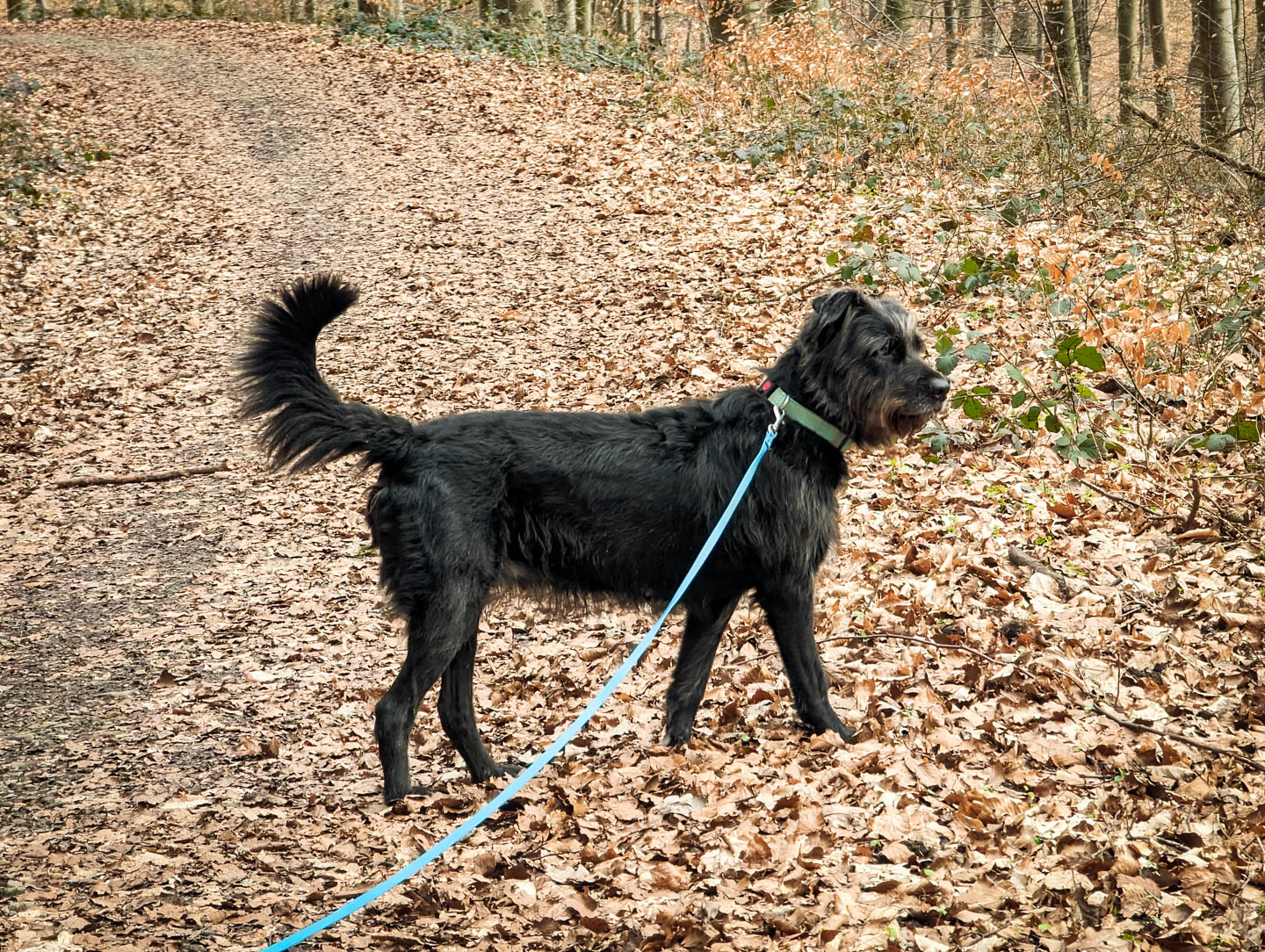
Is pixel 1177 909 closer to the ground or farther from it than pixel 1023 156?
closer to the ground

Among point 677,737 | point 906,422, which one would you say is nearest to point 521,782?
point 677,737

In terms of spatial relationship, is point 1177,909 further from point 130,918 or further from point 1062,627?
point 130,918

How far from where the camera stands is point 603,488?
4992 millimetres

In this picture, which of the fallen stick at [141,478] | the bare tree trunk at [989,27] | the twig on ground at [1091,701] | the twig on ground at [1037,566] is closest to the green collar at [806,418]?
the twig on ground at [1091,701]

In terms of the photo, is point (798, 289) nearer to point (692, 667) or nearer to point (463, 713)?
point (692, 667)

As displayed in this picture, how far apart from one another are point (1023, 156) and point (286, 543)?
10.5m

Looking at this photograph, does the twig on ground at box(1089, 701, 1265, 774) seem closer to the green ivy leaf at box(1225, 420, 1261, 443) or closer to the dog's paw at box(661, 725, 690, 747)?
the dog's paw at box(661, 725, 690, 747)

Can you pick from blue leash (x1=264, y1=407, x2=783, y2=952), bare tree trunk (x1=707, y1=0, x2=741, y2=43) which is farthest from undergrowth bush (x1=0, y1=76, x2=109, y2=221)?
blue leash (x1=264, y1=407, x2=783, y2=952)

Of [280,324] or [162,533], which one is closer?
[280,324]

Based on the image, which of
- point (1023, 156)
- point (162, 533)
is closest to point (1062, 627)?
point (162, 533)

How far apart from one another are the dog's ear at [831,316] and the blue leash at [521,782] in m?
0.46

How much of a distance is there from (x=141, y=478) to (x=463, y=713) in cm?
607

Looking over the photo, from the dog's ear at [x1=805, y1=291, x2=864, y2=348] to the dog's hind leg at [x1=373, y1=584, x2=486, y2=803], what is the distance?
2.23m

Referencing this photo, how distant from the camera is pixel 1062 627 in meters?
5.69
